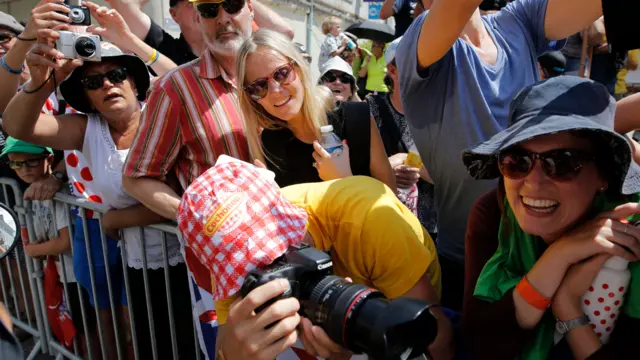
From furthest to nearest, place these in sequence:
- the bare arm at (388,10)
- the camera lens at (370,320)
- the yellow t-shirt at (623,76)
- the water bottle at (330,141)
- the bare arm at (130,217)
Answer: the bare arm at (388,10) → the yellow t-shirt at (623,76) → the bare arm at (130,217) → the water bottle at (330,141) → the camera lens at (370,320)

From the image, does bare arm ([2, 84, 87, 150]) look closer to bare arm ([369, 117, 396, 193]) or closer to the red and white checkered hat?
the red and white checkered hat

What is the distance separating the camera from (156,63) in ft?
9.87

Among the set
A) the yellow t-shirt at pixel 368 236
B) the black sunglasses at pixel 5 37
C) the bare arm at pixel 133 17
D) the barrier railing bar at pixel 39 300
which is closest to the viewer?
the yellow t-shirt at pixel 368 236

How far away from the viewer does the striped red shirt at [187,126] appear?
7.44 feet

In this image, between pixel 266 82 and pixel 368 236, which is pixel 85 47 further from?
pixel 368 236

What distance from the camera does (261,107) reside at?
2227mm

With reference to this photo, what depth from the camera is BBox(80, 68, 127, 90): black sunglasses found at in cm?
253

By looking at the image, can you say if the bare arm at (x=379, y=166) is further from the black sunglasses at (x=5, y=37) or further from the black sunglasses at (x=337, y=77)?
the black sunglasses at (x=5, y=37)

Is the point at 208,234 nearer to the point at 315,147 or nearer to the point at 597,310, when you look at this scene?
the point at 315,147

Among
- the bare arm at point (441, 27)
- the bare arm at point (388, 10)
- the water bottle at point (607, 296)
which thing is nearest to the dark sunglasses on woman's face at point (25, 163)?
the bare arm at point (441, 27)

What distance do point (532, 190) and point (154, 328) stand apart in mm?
2092

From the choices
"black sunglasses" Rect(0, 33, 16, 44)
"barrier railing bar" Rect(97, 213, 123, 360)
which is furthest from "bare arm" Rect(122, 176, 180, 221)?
"black sunglasses" Rect(0, 33, 16, 44)

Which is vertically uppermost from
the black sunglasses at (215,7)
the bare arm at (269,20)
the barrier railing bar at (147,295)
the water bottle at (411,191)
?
the black sunglasses at (215,7)

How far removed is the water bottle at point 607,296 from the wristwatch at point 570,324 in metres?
0.02
